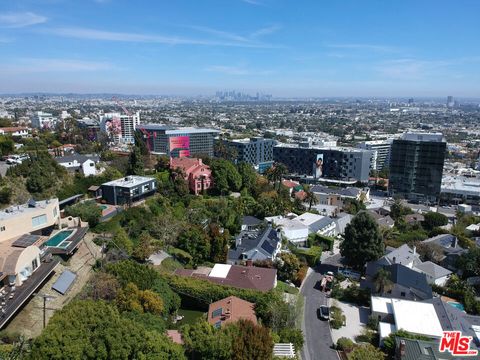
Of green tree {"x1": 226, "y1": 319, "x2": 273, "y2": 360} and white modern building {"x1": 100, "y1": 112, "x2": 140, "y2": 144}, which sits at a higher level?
white modern building {"x1": 100, "y1": 112, "x2": 140, "y2": 144}

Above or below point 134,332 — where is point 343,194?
below

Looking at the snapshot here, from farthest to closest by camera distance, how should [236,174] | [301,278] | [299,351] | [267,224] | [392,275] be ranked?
[236,174] → [267,224] → [301,278] → [392,275] → [299,351]

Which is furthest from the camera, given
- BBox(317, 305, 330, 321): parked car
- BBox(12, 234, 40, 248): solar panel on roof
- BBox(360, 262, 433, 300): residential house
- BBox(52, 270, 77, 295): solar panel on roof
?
BBox(360, 262, 433, 300): residential house

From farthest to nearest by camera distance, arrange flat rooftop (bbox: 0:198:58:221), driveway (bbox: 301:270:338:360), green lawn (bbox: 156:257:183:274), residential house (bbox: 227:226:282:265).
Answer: residential house (bbox: 227:226:282:265) < green lawn (bbox: 156:257:183:274) < flat rooftop (bbox: 0:198:58:221) < driveway (bbox: 301:270:338:360)

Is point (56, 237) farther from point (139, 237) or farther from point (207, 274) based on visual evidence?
point (207, 274)

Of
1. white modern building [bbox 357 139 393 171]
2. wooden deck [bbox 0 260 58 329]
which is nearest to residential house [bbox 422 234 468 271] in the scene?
wooden deck [bbox 0 260 58 329]

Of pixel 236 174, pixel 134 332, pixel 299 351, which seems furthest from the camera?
pixel 236 174

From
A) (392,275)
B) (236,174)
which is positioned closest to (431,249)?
(392,275)

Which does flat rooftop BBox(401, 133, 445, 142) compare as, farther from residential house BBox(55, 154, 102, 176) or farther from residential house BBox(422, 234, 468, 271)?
residential house BBox(55, 154, 102, 176)
